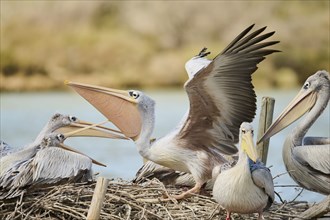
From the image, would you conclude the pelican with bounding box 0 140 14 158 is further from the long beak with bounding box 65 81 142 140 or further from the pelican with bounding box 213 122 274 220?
the pelican with bounding box 213 122 274 220

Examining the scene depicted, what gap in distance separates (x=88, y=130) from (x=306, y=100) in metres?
1.84

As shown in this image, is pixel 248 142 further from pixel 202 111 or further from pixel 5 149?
pixel 5 149

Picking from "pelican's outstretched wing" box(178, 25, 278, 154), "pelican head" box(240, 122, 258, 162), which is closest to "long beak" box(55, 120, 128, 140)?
"pelican's outstretched wing" box(178, 25, 278, 154)

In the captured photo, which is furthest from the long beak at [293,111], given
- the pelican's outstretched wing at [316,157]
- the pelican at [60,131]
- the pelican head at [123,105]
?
the pelican at [60,131]

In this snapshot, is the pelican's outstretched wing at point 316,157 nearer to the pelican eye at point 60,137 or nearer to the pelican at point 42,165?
the pelican at point 42,165

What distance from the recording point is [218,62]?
5.37m

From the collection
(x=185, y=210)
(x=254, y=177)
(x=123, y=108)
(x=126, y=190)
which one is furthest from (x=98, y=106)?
(x=254, y=177)

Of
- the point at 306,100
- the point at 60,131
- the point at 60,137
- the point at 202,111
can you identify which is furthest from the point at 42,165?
the point at 306,100

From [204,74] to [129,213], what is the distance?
106cm

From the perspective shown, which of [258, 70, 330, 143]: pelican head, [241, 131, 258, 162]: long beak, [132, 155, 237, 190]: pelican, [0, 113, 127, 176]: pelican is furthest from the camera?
[258, 70, 330, 143]: pelican head

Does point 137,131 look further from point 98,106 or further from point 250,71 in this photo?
point 250,71

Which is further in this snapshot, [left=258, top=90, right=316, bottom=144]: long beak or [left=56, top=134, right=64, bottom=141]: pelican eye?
Answer: [left=258, top=90, right=316, bottom=144]: long beak

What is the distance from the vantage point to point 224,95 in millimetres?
5559

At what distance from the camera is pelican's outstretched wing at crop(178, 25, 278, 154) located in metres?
5.38
